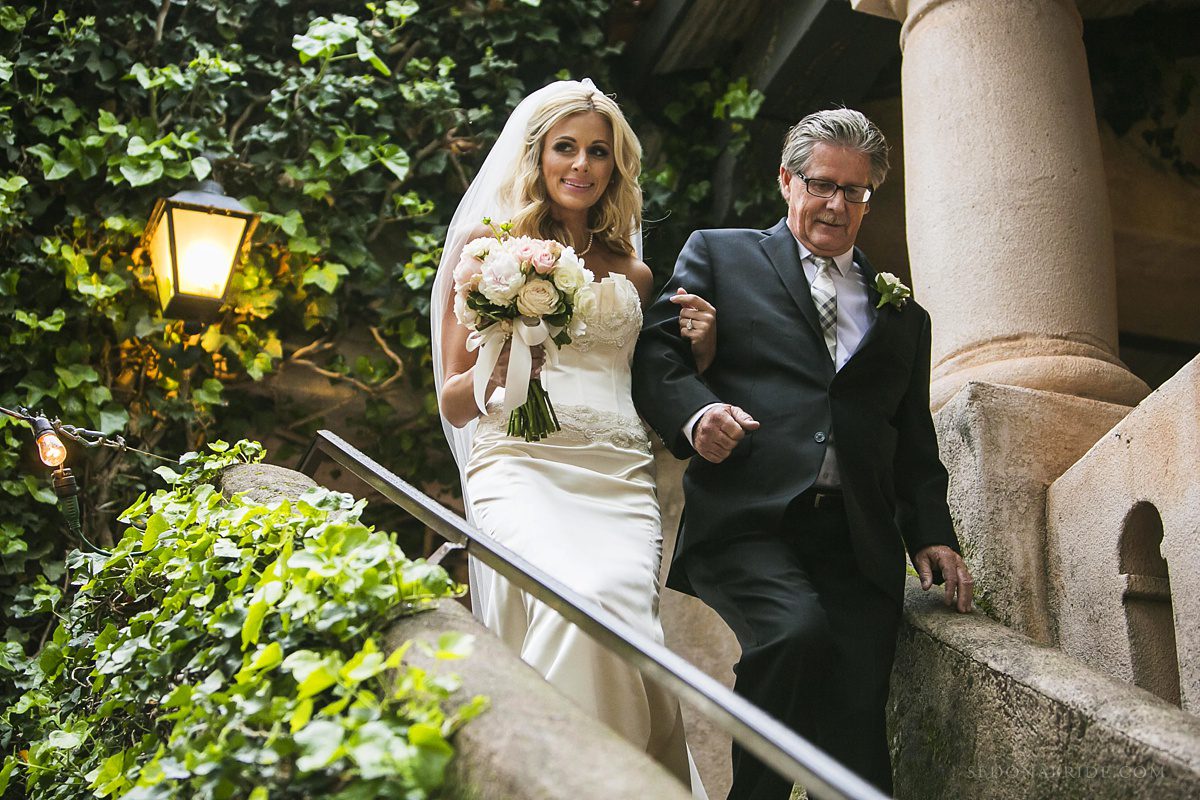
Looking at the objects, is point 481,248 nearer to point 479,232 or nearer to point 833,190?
point 479,232

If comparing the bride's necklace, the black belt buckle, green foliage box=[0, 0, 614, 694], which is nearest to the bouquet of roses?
the bride's necklace

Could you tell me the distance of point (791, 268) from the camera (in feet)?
11.5

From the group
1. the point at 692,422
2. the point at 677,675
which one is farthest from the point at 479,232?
the point at 677,675

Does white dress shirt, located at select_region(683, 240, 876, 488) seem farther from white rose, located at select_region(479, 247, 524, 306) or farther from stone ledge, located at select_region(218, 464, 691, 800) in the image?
stone ledge, located at select_region(218, 464, 691, 800)

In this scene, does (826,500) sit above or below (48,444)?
below

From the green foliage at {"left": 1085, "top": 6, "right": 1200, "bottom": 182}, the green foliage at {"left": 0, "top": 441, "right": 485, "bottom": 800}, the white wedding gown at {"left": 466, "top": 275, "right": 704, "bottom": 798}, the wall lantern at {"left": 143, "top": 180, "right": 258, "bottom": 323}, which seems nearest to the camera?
the green foliage at {"left": 0, "top": 441, "right": 485, "bottom": 800}

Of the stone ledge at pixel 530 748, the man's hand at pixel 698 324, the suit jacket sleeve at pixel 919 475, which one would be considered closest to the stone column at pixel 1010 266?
the suit jacket sleeve at pixel 919 475

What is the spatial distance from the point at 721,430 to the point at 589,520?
0.54 m

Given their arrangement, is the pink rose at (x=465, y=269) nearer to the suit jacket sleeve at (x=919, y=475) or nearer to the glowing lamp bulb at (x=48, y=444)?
the suit jacket sleeve at (x=919, y=475)

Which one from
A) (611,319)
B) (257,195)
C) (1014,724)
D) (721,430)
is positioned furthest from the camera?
(257,195)

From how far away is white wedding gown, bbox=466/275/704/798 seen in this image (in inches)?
123

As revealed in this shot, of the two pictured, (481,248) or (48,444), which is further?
(48,444)

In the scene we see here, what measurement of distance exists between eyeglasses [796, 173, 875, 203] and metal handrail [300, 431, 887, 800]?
141cm

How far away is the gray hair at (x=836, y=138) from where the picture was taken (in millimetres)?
3447
